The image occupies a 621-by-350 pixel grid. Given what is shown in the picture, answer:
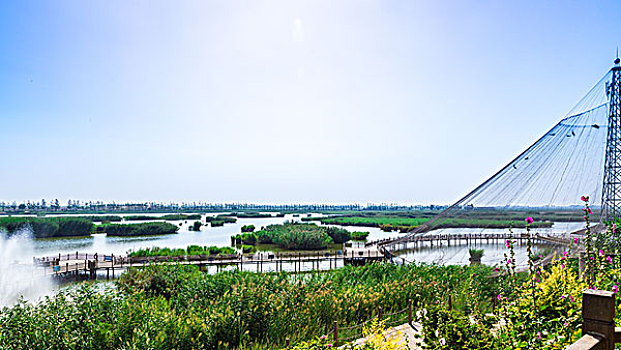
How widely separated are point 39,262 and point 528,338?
25474 millimetres

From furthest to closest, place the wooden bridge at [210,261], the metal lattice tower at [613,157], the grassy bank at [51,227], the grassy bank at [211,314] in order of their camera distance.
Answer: the grassy bank at [51,227] → the wooden bridge at [210,261] → the metal lattice tower at [613,157] → the grassy bank at [211,314]

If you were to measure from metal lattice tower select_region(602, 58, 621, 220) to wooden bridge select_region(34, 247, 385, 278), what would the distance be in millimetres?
16328

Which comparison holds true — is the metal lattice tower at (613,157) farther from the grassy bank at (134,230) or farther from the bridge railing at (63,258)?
the grassy bank at (134,230)

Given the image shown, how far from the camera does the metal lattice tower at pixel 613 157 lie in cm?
749

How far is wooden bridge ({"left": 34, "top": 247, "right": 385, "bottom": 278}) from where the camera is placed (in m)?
21.3

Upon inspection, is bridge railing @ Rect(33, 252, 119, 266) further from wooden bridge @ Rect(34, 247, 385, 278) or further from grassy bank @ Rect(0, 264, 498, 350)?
grassy bank @ Rect(0, 264, 498, 350)

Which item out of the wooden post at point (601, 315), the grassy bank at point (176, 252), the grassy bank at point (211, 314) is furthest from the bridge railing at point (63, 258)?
the wooden post at point (601, 315)

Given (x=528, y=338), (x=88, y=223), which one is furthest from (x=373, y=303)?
(x=88, y=223)

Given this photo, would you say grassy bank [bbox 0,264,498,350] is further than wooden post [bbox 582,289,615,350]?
Yes

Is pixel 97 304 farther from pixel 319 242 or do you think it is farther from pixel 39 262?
pixel 319 242

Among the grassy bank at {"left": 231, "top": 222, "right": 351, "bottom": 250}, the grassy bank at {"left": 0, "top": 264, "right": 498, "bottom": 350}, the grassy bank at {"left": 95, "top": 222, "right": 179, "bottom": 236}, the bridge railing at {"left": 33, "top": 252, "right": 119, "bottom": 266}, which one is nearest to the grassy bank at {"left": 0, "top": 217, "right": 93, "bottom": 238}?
the grassy bank at {"left": 95, "top": 222, "right": 179, "bottom": 236}

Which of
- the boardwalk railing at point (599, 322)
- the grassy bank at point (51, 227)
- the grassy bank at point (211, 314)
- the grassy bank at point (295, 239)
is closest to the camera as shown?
the boardwalk railing at point (599, 322)

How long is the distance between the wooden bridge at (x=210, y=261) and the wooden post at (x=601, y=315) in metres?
19.7

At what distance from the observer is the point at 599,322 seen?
5.88 ft
